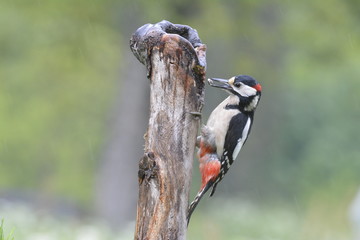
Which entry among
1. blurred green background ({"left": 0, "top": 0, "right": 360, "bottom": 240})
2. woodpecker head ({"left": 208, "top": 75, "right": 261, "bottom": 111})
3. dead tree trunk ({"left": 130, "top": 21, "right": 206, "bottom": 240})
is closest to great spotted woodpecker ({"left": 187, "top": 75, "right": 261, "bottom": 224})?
woodpecker head ({"left": 208, "top": 75, "right": 261, "bottom": 111})

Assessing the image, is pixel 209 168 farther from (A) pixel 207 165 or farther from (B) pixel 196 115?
(B) pixel 196 115

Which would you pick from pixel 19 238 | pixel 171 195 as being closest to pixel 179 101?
pixel 171 195

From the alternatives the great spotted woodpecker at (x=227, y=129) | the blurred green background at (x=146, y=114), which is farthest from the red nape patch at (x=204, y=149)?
the blurred green background at (x=146, y=114)

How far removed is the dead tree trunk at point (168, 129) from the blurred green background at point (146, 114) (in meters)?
3.50

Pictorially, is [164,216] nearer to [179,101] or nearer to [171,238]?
[171,238]

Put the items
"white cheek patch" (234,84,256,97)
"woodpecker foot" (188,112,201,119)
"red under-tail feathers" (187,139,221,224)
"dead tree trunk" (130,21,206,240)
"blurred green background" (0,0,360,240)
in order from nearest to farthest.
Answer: "dead tree trunk" (130,21,206,240) → "woodpecker foot" (188,112,201,119) → "red under-tail feathers" (187,139,221,224) → "white cheek patch" (234,84,256,97) → "blurred green background" (0,0,360,240)

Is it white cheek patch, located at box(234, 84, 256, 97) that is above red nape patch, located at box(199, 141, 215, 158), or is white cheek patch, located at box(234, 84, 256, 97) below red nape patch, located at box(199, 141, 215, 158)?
above

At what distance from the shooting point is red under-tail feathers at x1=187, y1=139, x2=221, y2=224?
16.8 feet

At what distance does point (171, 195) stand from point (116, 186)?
10.1 metres

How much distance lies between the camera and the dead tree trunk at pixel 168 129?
380cm

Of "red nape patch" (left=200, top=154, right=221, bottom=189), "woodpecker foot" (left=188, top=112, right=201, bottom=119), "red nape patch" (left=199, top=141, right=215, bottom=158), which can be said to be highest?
"woodpecker foot" (left=188, top=112, right=201, bottom=119)

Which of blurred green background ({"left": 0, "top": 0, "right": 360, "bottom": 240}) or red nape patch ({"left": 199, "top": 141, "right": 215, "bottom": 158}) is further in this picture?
blurred green background ({"left": 0, "top": 0, "right": 360, "bottom": 240})

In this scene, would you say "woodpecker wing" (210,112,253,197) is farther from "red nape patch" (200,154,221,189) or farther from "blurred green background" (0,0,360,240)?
"blurred green background" (0,0,360,240)

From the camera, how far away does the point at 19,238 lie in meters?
7.54
